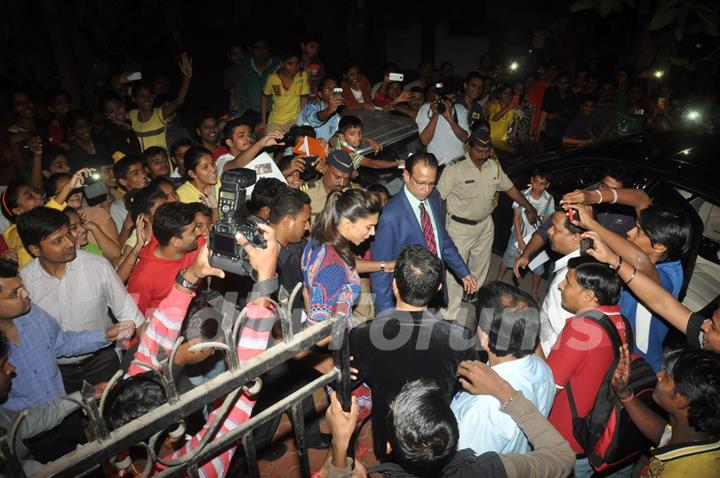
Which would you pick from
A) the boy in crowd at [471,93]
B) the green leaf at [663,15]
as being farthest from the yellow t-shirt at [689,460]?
the boy in crowd at [471,93]

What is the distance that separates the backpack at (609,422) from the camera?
2840 millimetres

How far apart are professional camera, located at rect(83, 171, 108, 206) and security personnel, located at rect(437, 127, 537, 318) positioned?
3.38 metres

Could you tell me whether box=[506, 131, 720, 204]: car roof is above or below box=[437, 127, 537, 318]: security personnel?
above

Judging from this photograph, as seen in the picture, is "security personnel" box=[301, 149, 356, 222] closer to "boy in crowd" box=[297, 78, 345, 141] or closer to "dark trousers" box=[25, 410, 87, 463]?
"boy in crowd" box=[297, 78, 345, 141]

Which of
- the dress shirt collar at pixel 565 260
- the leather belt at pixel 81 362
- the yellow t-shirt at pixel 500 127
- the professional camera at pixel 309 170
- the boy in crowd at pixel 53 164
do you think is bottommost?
the yellow t-shirt at pixel 500 127

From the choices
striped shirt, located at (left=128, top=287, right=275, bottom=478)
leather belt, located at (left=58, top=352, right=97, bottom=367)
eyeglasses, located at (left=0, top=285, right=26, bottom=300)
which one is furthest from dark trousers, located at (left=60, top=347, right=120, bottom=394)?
striped shirt, located at (left=128, top=287, right=275, bottom=478)

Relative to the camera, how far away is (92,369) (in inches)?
135

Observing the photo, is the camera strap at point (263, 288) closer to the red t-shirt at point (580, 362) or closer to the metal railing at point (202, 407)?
the metal railing at point (202, 407)

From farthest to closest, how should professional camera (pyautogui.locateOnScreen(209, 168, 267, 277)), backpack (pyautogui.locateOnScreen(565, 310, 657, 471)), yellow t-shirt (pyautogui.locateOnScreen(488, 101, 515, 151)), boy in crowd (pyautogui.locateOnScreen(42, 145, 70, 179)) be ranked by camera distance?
1. yellow t-shirt (pyautogui.locateOnScreen(488, 101, 515, 151))
2. boy in crowd (pyautogui.locateOnScreen(42, 145, 70, 179))
3. backpack (pyautogui.locateOnScreen(565, 310, 657, 471))
4. professional camera (pyautogui.locateOnScreen(209, 168, 267, 277))

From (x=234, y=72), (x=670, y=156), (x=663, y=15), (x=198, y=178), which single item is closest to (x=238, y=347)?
(x=198, y=178)

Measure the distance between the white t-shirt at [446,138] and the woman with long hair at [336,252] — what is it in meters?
3.54

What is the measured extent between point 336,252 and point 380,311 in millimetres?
884

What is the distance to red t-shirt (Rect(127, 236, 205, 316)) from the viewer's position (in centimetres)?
350

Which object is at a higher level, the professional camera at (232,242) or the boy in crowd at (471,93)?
the professional camera at (232,242)
